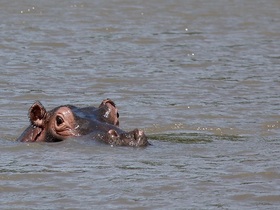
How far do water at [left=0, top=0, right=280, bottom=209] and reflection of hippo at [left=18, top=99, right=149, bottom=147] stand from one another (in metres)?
0.11

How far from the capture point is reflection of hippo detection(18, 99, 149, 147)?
31.9ft

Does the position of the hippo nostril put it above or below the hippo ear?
below

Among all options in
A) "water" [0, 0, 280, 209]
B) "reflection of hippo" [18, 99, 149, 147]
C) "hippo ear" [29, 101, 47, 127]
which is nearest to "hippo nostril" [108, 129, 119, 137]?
"reflection of hippo" [18, 99, 149, 147]

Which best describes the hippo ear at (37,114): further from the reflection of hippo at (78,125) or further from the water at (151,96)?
the water at (151,96)

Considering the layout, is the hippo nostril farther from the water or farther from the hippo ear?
the hippo ear

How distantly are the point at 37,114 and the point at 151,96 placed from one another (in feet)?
12.6

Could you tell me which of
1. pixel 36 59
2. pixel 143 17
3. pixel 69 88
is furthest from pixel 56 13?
pixel 69 88

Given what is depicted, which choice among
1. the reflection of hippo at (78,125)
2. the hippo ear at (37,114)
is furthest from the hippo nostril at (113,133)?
the hippo ear at (37,114)

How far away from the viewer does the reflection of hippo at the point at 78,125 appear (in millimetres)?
9727

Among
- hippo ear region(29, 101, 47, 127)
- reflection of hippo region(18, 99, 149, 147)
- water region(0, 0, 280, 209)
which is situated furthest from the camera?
hippo ear region(29, 101, 47, 127)

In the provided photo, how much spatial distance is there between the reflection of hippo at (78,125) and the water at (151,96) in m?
0.11

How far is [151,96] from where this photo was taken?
44.7 feet

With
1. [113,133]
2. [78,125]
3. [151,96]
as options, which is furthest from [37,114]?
[151,96]

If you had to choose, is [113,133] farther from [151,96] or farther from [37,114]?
[151,96]
